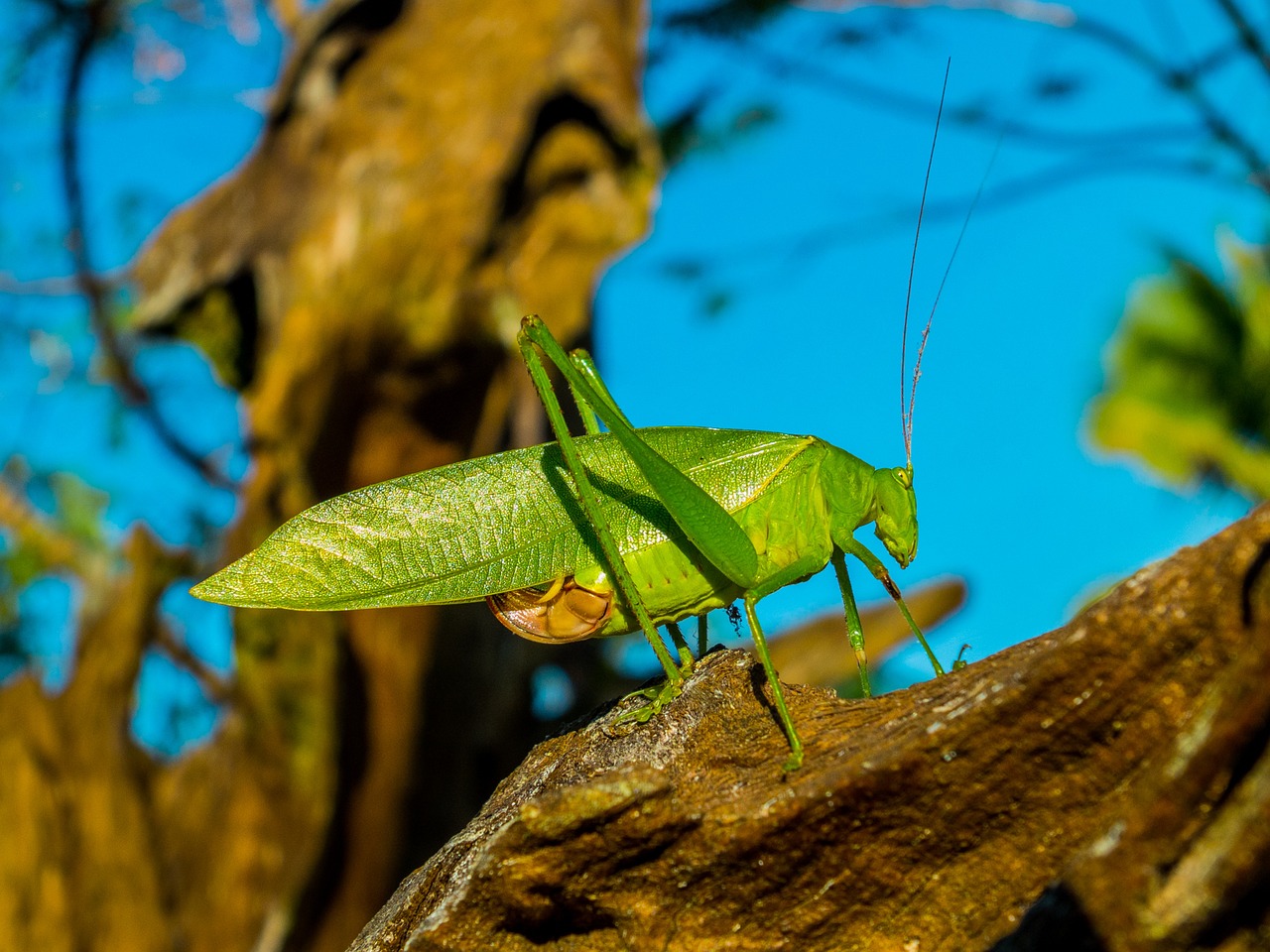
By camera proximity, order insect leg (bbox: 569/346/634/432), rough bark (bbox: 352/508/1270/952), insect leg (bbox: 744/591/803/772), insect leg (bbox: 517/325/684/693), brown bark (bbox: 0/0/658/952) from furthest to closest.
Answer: brown bark (bbox: 0/0/658/952), insect leg (bbox: 569/346/634/432), insect leg (bbox: 517/325/684/693), insect leg (bbox: 744/591/803/772), rough bark (bbox: 352/508/1270/952)

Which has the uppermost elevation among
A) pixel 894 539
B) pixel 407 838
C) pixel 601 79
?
pixel 601 79

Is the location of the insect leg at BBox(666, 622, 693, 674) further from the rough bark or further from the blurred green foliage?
the blurred green foliage

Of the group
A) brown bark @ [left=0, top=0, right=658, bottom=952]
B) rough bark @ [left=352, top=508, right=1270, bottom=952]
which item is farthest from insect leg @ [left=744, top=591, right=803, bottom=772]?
brown bark @ [left=0, top=0, right=658, bottom=952]

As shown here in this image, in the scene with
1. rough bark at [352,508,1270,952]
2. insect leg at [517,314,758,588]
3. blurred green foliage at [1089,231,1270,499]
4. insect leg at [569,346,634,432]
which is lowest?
rough bark at [352,508,1270,952]

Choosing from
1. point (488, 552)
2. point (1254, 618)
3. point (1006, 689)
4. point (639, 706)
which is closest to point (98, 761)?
point (488, 552)

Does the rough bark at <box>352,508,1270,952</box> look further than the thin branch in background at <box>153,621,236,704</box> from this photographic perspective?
No

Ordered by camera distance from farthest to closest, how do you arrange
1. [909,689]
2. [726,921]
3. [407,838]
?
[407,838] < [909,689] < [726,921]

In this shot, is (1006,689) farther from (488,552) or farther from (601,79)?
(601,79)
